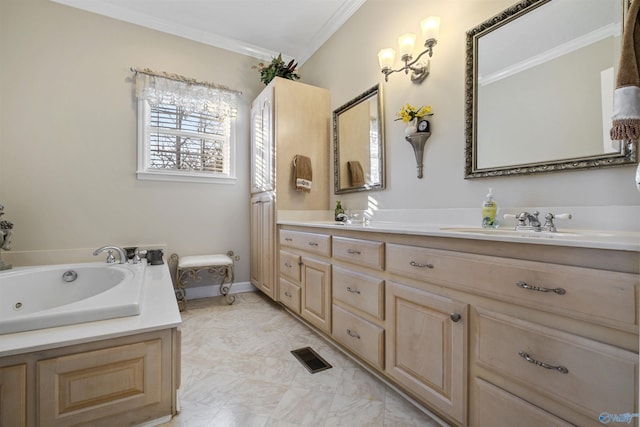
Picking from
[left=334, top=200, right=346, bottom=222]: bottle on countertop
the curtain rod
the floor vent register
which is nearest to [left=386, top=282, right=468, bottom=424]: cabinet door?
the floor vent register

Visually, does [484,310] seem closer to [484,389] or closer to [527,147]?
[484,389]

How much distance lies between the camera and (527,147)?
1375mm

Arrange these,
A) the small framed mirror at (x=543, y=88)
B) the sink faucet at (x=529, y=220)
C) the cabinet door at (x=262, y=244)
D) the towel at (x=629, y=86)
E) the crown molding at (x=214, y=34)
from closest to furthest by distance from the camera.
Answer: the towel at (x=629, y=86), the small framed mirror at (x=543, y=88), the sink faucet at (x=529, y=220), the crown molding at (x=214, y=34), the cabinet door at (x=262, y=244)

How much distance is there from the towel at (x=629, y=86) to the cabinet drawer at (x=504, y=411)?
87cm

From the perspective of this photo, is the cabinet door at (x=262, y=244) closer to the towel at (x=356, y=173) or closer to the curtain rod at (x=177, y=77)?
the towel at (x=356, y=173)

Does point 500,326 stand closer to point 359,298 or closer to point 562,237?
point 562,237

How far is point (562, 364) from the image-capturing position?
80 cm

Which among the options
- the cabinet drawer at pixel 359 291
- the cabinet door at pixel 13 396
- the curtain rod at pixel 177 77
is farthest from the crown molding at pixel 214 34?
the cabinet door at pixel 13 396

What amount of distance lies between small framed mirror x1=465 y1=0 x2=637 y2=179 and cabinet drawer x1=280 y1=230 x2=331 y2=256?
977 millimetres

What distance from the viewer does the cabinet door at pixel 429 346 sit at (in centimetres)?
107

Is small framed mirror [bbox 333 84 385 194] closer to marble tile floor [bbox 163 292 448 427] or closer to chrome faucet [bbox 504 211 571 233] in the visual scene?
chrome faucet [bbox 504 211 571 233]

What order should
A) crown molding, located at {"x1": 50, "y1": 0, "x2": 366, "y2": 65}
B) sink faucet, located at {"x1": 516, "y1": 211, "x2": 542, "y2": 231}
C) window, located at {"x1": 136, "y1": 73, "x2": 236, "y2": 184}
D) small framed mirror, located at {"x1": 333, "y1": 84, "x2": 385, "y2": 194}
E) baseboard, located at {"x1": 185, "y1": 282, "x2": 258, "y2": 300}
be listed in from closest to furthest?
sink faucet, located at {"x1": 516, "y1": 211, "x2": 542, "y2": 231} < small framed mirror, located at {"x1": 333, "y1": 84, "x2": 385, "y2": 194} < crown molding, located at {"x1": 50, "y1": 0, "x2": 366, "y2": 65} < window, located at {"x1": 136, "y1": 73, "x2": 236, "y2": 184} < baseboard, located at {"x1": 185, "y1": 282, "x2": 258, "y2": 300}

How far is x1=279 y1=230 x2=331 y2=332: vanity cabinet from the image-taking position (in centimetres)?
188

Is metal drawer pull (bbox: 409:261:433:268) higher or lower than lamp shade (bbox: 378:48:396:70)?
lower
